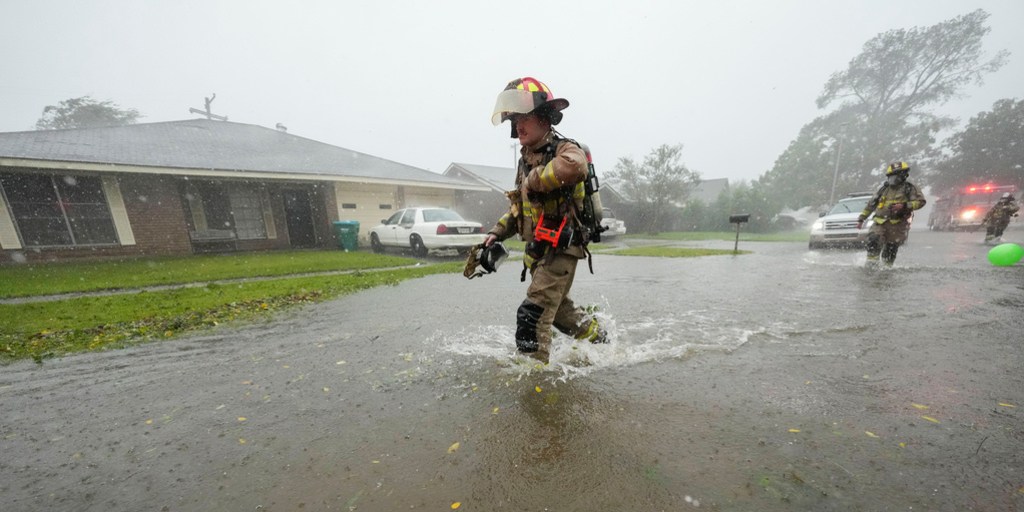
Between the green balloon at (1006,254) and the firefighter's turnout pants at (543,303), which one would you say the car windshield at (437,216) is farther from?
the green balloon at (1006,254)

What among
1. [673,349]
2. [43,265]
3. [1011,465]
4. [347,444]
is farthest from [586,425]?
[43,265]

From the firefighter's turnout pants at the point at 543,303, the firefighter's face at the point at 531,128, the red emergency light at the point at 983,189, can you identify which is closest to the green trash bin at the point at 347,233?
the firefighter's face at the point at 531,128

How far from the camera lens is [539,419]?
2055 mm

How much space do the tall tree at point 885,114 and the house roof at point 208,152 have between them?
104 ft

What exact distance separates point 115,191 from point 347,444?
1427cm

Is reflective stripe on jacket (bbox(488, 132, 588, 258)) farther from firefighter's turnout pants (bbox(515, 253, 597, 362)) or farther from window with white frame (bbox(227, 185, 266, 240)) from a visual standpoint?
window with white frame (bbox(227, 185, 266, 240))

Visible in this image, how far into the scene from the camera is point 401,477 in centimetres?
162

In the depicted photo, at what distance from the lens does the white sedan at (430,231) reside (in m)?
11.0

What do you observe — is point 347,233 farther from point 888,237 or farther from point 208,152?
point 888,237

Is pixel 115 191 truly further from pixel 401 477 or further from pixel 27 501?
pixel 401 477

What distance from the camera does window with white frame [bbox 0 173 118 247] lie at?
32.1 feet

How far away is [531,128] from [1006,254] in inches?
377

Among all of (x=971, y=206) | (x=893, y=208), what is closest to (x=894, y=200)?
(x=893, y=208)

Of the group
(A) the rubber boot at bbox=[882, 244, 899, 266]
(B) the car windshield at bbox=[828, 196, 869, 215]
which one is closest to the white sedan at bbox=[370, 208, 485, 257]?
(A) the rubber boot at bbox=[882, 244, 899, 266]
